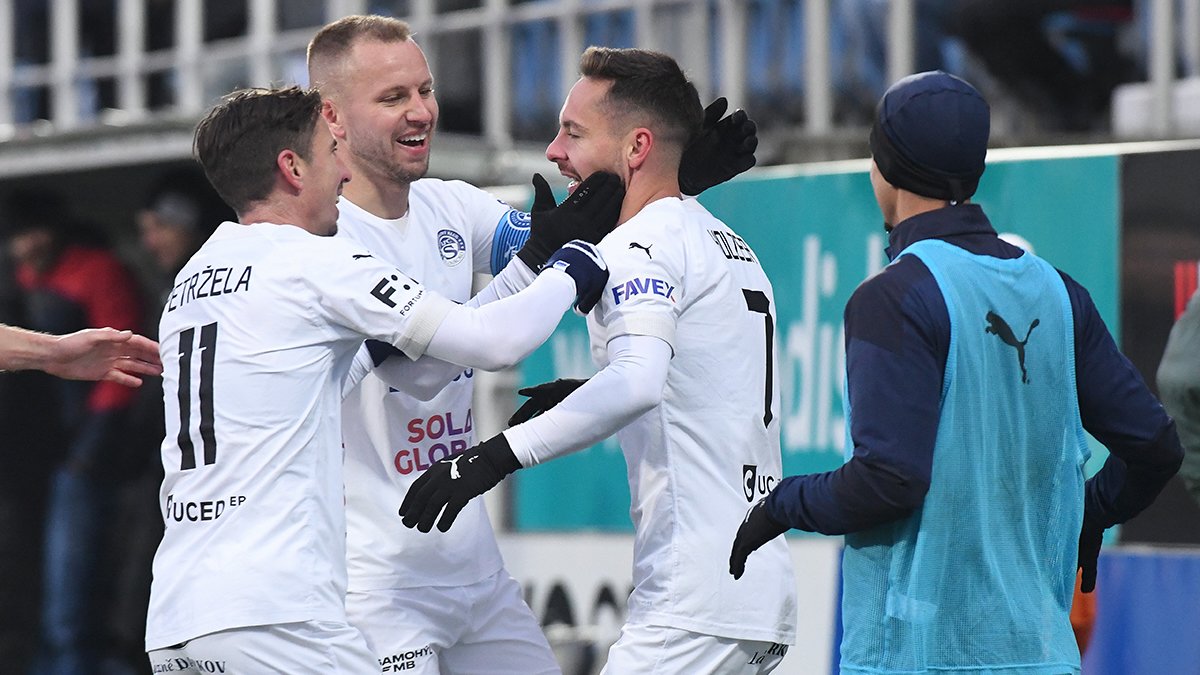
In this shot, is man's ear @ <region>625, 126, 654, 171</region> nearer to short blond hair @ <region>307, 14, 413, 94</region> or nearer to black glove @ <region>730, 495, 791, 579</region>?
short blond hair @ <region>307, 14, 413, 94</region>

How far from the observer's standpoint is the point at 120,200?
10188mm

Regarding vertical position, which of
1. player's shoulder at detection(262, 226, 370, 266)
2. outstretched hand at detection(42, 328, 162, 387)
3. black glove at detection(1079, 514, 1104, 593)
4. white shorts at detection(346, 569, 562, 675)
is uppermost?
player's shoulder at detection(262, 226, 370, 266)

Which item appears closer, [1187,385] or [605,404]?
[605,404]

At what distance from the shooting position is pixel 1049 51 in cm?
1002

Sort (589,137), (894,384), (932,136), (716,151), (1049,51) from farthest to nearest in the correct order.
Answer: (1049,51) → (716,151) → (589,137) → (932,136) → (894,384)

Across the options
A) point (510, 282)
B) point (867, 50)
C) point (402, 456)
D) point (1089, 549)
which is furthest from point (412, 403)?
point (867, 50)

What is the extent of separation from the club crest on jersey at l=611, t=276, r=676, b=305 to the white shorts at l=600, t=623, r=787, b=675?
0.80 meters

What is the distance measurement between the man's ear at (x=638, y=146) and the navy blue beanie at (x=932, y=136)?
2.72 feet

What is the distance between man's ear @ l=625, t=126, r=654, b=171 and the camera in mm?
4871

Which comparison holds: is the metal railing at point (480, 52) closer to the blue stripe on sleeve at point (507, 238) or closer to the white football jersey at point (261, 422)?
the blue stripe on sleeve at point (507, 238)

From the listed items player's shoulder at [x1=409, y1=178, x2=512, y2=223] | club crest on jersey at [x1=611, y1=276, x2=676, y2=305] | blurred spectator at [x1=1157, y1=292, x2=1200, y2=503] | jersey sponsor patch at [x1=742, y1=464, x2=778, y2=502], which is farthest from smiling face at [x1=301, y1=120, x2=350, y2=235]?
blurred spectator at [x1=1157, y1=292, x2=1200, y2=503]

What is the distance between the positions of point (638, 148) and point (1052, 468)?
1406mm

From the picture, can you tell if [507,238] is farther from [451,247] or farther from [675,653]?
[675,653]

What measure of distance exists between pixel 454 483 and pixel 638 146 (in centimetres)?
106
